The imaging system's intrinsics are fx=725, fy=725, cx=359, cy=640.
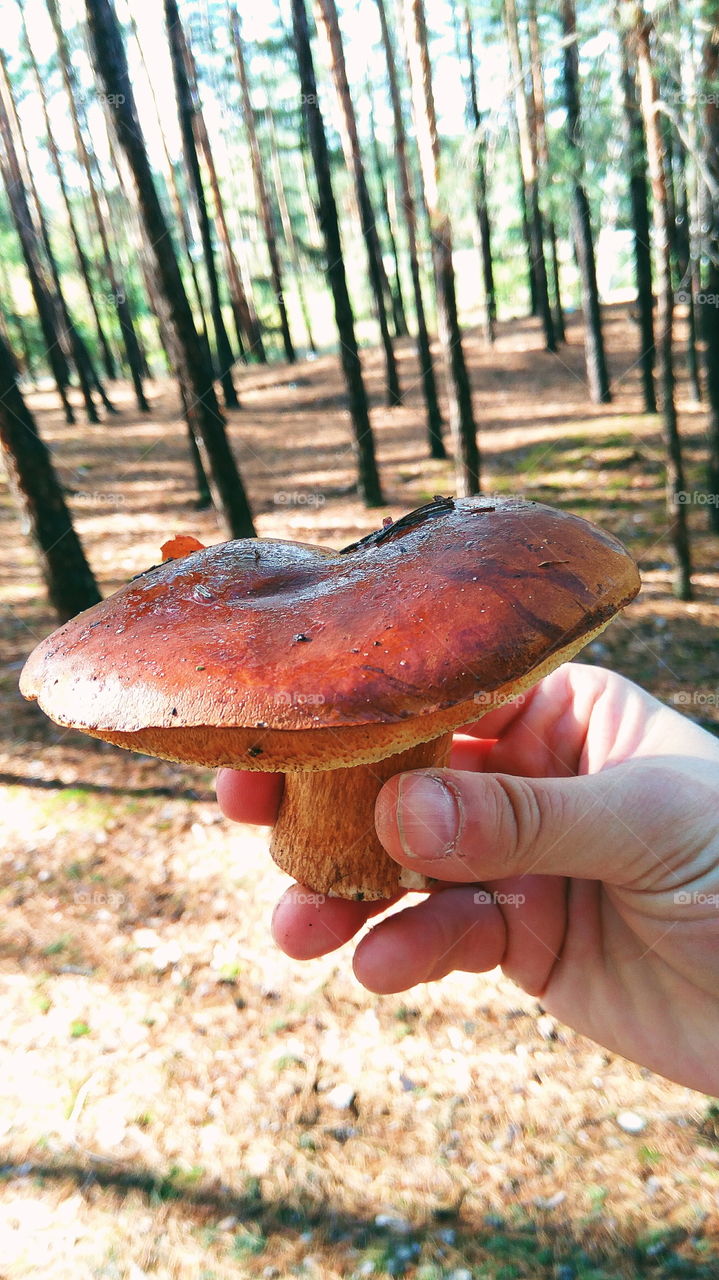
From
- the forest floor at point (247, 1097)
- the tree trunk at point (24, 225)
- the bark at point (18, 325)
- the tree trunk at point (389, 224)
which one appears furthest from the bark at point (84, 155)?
the forest floor at point (247, 1097)

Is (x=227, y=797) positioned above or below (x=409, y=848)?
below

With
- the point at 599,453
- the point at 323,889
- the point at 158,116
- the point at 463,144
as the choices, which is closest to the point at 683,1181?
the point at 323,889

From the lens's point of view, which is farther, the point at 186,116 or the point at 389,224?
the point at 389,224

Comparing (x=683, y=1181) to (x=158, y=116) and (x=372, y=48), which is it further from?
(x=372, y=48)

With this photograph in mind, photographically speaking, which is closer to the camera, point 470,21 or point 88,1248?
point 88,1248
